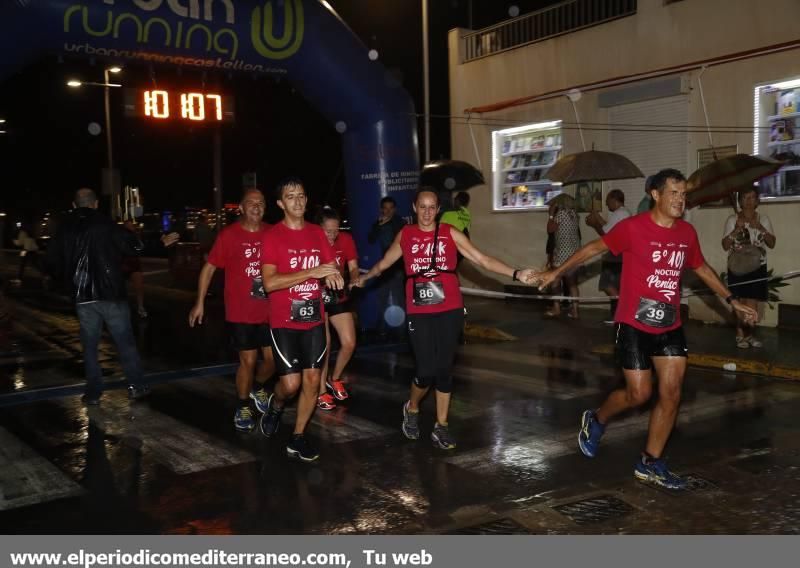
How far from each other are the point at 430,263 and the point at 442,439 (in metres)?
1.35

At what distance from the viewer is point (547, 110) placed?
15812 millimetres

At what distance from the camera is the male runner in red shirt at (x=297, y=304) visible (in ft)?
19.4

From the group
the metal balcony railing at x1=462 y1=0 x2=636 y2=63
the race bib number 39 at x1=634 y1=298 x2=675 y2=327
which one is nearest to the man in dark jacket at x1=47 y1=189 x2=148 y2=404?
the race bib number 39 at x1=634 y1=298 x2=675 y2=327

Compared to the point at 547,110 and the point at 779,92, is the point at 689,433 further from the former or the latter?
the point at 547,110

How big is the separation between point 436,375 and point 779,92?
8517 millimetres

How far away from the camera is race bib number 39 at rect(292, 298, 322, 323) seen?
234 inches

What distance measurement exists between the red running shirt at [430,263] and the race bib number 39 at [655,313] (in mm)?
1456

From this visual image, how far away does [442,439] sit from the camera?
6406 mm

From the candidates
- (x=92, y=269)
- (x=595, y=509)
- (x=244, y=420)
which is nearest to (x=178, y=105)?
(x=92, y=269)

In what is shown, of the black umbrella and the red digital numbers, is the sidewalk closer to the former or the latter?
the black umbrella

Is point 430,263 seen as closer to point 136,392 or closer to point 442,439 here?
point 442,439

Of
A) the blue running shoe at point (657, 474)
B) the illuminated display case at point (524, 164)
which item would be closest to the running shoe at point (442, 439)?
the blue running shoe at point (657, 474)

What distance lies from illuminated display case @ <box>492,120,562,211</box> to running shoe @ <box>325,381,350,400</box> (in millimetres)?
8427

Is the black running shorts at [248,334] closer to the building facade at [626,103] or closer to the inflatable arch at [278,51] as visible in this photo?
the inflatable arch at [278,51]
